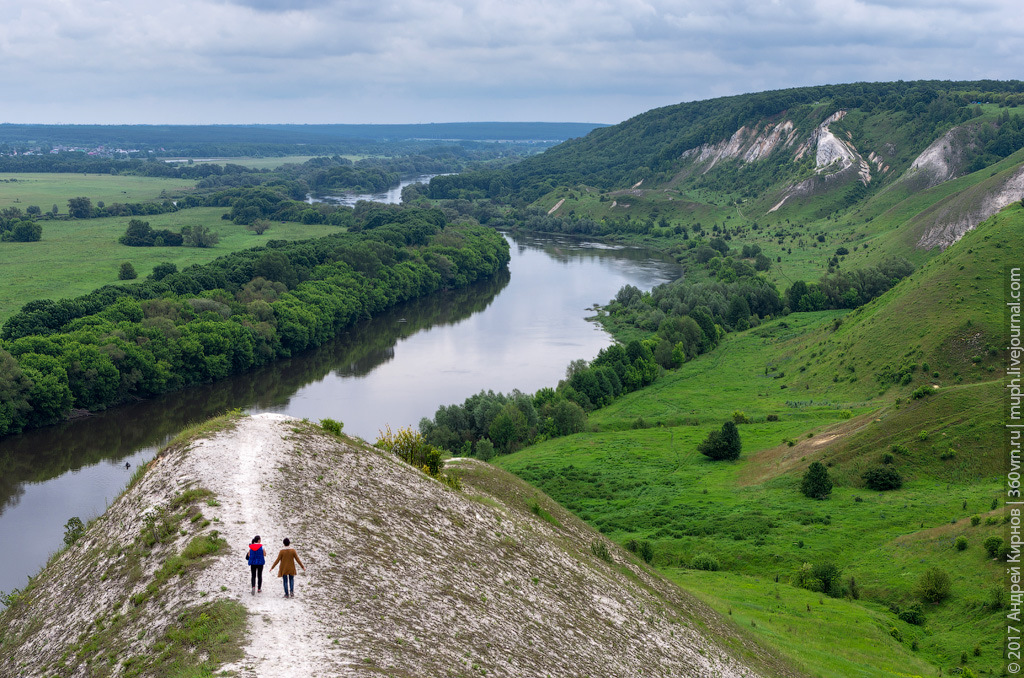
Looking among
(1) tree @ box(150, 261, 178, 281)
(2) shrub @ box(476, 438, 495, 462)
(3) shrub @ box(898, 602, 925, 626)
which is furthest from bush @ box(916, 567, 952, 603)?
(1) tree @ box(150, 261, 178, 281)

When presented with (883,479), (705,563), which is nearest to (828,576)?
(705,563)

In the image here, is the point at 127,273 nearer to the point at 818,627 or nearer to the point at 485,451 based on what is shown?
the point at 485,451

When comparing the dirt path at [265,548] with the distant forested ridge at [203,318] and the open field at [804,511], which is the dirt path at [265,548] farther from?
the distant forested ridge at [203,318]

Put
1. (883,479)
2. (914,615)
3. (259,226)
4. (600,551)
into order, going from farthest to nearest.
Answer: (259,226) < (883,479) < (914,615) < (600,551)

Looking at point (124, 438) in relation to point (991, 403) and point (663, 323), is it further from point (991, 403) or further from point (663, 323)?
point (991, 403)

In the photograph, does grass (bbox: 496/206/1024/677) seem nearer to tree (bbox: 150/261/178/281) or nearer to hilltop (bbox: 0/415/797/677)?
hilltop (bbox: 0/415/797/677)
